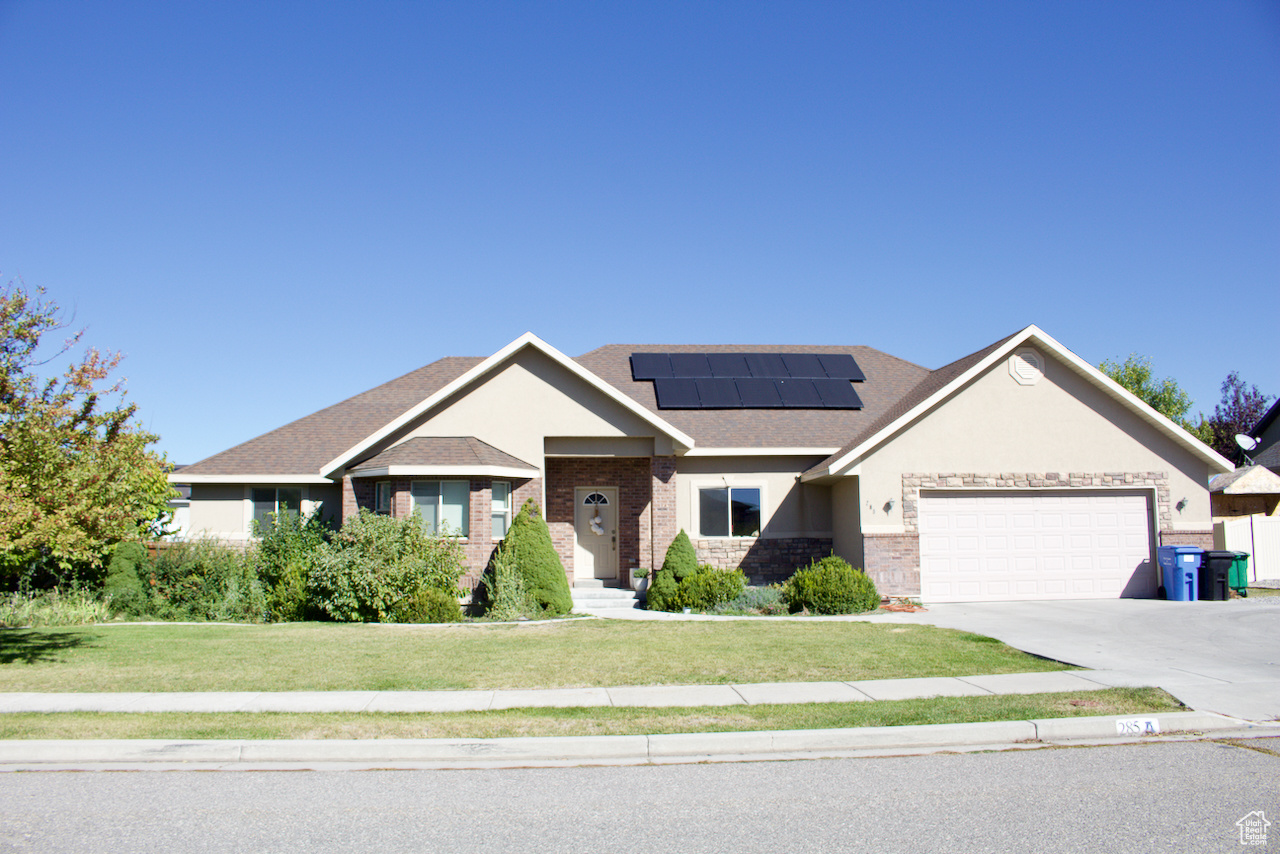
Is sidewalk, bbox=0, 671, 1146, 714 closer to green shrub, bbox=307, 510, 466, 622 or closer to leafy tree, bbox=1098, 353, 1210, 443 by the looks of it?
green shrub, bbox=307, 510, 466, 622

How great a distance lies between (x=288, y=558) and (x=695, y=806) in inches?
539

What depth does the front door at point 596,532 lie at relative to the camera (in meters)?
21.6

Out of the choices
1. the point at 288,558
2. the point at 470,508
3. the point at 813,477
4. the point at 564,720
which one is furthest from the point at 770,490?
the point at 564,720

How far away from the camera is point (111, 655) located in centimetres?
1220

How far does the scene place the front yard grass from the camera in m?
8.02

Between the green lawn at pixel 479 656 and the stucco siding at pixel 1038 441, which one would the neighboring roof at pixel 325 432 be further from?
the stucco siding at pixel 1038 441

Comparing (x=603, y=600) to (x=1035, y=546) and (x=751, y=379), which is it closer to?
(x=751, y=379)

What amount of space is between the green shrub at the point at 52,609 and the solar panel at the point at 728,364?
48.9 feet

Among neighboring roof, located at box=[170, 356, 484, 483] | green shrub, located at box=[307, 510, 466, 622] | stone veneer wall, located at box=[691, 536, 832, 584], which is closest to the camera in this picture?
green shrub, located at box=[307, 510, 466, 622]

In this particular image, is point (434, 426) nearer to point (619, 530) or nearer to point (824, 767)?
point (619, 530)

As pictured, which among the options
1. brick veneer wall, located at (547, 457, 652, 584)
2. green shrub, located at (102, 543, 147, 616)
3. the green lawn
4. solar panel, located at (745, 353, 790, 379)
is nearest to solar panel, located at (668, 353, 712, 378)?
solar panel, located at (745, 353, 790, 379)

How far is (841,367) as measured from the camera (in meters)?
24.5

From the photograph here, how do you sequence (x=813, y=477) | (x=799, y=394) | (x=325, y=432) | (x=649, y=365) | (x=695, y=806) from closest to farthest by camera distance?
(x=695, y=806)
(x=813, y=477)
(x=325, y=432)
(x=799, y=394)
(x=649, y=365)

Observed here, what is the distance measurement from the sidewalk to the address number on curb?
1.24 m
